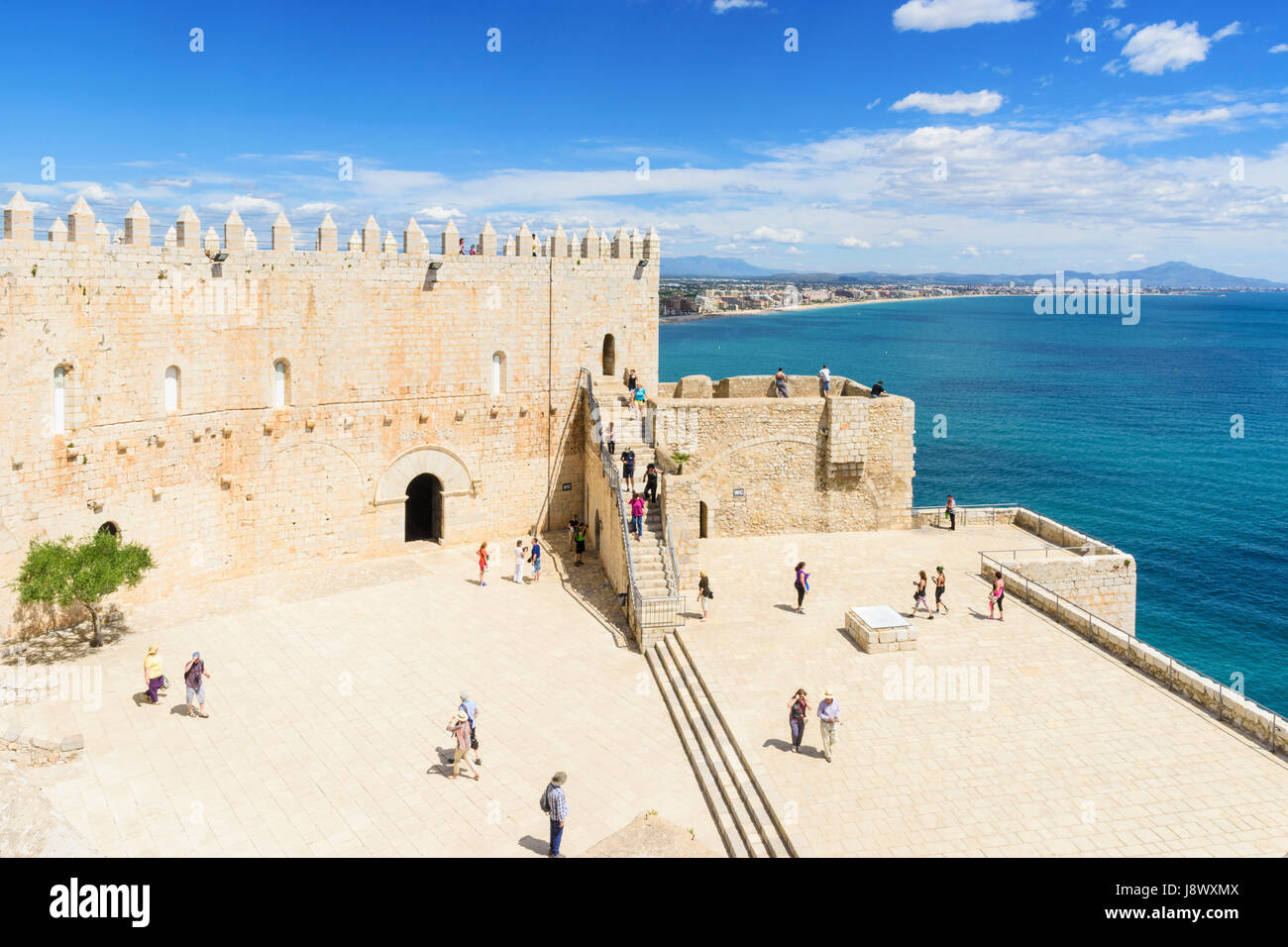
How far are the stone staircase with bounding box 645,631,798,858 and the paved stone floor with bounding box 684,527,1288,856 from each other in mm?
250

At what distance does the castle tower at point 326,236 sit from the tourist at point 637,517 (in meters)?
9.89

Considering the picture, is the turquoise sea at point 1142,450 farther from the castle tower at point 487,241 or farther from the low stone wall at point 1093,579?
the castle tower at point 487,241

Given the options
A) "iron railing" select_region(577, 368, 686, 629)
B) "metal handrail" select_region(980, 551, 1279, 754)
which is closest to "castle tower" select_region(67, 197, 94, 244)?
"iron railing" select_region(577, 368, 686, 629)

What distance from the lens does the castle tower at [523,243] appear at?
26.7 m

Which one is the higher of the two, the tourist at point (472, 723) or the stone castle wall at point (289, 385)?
the stone castle wall at point (289, 385)

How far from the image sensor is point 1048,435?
6869cm

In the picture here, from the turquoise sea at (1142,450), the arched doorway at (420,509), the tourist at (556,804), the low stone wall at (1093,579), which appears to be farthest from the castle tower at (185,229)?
the turquoise sea at (1142,450)

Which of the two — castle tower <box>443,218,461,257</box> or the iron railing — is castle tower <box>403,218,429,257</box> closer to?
castle tower <box>443,218,461,257</box>

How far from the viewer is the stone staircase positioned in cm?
1359

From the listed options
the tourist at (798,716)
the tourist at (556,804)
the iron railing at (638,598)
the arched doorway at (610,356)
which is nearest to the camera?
the tourist at (556,804)

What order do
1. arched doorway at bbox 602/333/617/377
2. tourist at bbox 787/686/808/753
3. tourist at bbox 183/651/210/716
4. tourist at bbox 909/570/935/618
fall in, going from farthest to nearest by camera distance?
arched doorway at bbox 602/333/617/377, tourist at bbox 909/570/935/618, tourist at bbox 183/651/210/716, tourist at bbox 787/686/808/753

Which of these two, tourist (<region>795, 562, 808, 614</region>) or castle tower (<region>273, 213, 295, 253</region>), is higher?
castle tower (<region>273, 213, 295, 253</region>)

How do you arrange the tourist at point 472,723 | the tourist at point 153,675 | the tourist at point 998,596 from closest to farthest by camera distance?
1. the tourist at point 472,723
2. the tourist at point 153,675
3. the tourist at point 998,596

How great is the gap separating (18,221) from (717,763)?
16.8 meters
